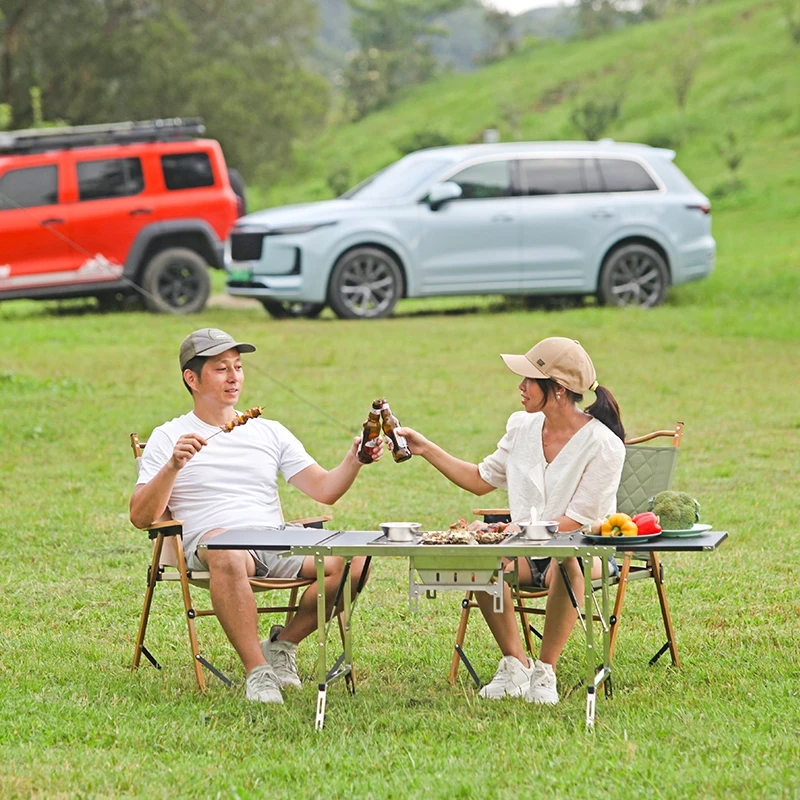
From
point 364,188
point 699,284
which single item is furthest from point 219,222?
point 699,284

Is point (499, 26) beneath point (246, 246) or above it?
above

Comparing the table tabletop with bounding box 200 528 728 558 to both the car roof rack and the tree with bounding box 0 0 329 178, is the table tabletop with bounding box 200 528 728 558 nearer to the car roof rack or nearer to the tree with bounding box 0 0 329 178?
the car roof rack

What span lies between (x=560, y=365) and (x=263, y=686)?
54.1 inches

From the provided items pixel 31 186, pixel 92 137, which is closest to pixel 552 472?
pixel 31 186

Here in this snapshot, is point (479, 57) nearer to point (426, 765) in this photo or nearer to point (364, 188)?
point (364, 188)

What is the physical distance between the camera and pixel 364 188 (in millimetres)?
15234

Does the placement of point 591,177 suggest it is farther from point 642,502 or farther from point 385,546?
point 385,546

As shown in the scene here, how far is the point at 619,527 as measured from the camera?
162 inches

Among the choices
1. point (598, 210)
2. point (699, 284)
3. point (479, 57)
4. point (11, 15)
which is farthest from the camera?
point (479, 57)

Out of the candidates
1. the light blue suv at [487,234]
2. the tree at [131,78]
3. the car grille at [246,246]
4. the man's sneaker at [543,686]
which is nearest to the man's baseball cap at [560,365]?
the man's sneaker at [543,686]

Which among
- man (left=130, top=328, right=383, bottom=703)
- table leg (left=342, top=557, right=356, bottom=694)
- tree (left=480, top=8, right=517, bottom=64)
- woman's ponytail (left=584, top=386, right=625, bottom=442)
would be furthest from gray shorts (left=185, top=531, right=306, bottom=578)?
tree (left=480, top=8, right=517, bottom=64)

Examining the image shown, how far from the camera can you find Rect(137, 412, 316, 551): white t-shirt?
15.7 feet

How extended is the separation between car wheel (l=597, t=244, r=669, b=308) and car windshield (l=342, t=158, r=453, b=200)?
6.71ft

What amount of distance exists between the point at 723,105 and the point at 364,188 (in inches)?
798
